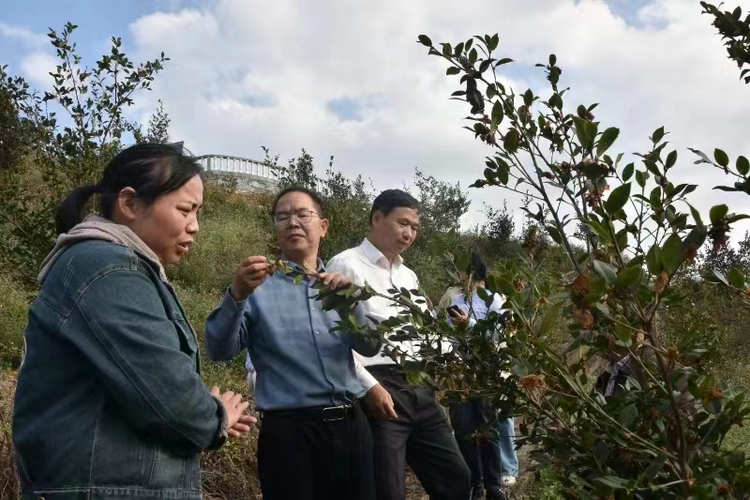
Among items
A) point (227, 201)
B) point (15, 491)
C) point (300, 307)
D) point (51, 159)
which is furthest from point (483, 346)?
point (227, 201)

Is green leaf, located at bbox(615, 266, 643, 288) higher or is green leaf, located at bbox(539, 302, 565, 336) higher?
green leaf, located at bbox(615, 266, 643, 288)

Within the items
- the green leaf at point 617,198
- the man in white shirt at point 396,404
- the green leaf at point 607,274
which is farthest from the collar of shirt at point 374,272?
the green leaf at point 607,274

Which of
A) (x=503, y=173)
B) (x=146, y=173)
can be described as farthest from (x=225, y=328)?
(x=503, y=173)

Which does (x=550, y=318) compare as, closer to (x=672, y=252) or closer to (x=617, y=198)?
(x=617, y=198)

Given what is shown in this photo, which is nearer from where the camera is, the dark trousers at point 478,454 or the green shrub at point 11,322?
the dark trousers at point 478,454

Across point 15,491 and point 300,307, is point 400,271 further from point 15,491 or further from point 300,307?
point 15,491

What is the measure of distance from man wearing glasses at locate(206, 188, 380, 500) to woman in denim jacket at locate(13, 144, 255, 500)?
3.48ft

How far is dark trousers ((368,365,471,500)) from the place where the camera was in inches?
134

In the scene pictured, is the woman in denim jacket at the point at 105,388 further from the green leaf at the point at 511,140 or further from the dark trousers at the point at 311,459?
the dark trousers at the point at 311,459

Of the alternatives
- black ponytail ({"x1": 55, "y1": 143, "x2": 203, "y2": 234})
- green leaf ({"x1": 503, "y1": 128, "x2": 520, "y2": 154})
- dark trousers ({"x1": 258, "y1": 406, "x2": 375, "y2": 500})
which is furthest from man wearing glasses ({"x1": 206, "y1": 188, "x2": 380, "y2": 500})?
green leaf ({"x1": 503, "y1": 128, "x2": 520, "y2": 154})

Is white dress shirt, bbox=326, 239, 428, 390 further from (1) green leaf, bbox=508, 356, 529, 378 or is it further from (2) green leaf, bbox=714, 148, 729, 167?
(2) green leaf, bbox=714, 148, 729, 167

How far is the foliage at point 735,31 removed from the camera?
1.69m

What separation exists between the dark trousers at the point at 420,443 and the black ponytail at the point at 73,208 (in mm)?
1752

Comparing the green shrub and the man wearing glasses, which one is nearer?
the man wearing glasses
